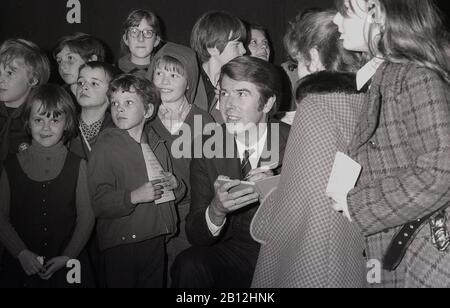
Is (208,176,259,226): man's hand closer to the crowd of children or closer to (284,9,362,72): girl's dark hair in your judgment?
the crowd of children

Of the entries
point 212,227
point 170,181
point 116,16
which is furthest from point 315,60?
point 116,16

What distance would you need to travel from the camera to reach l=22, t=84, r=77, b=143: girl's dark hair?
206 cm

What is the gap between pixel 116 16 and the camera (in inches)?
117

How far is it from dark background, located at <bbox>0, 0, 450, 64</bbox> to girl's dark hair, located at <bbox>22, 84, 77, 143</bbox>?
33.7 inches

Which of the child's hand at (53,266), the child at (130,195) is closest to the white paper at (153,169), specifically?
the child at (130,195)

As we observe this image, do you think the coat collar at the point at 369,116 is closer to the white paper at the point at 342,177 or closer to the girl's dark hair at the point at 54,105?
the white paper at the point at 342,177

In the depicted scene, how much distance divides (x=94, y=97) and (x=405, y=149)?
1558 mm

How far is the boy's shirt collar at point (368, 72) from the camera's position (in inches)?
47.8

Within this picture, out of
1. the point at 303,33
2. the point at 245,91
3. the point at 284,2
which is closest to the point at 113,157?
the point at 245,91

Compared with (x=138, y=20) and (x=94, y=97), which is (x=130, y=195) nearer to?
(x=94, y=97)

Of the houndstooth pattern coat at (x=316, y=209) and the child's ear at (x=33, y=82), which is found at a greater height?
the child's ear at (x=33, y=82)

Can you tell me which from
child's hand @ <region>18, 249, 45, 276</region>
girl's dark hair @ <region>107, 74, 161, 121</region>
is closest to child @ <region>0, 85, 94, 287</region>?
child's hand @ <region>18, 249, 45, 276</region>

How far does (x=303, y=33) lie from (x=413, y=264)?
85cm

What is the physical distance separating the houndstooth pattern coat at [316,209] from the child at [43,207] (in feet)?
3.65
